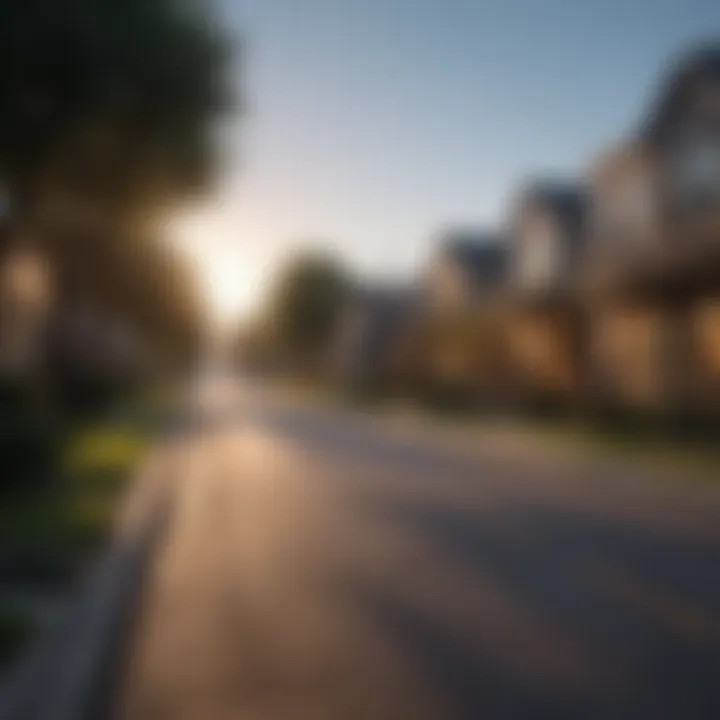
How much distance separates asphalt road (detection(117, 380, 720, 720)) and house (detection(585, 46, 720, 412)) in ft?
30.0

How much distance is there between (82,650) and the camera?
19.7 feet

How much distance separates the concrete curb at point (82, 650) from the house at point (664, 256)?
14.4m

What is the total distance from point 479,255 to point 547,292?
19.0 meters

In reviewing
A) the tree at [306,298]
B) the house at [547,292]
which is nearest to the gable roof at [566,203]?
the house at [547,292]

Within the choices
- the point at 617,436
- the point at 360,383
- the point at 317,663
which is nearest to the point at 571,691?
the point at 317,663

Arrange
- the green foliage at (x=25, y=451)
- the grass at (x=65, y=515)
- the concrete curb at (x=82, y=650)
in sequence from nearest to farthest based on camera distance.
A: the concrete curb at (x=82, y=650), the grass at (x=65, y=515), the green foliage at (x=25, y=451)

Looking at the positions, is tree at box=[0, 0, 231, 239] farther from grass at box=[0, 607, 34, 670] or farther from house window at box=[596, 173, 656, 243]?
house window at box=[596, 173, 656, 243]

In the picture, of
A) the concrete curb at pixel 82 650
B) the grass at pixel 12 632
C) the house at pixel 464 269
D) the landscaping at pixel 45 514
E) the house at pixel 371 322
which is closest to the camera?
the concrete curb at pixel 82 650

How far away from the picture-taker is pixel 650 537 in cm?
1038

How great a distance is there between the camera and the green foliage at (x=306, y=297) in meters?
49.7

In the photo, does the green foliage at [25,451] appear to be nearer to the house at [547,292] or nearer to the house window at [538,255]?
the house at [547,292]

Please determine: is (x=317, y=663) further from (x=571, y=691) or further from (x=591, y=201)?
(x=591, y=201)

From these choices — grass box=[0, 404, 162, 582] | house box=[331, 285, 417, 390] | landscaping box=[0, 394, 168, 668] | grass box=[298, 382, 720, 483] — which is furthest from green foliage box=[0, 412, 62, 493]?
house box=[331, 285, 417, 390]

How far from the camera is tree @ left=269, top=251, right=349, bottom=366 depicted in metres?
49.7
